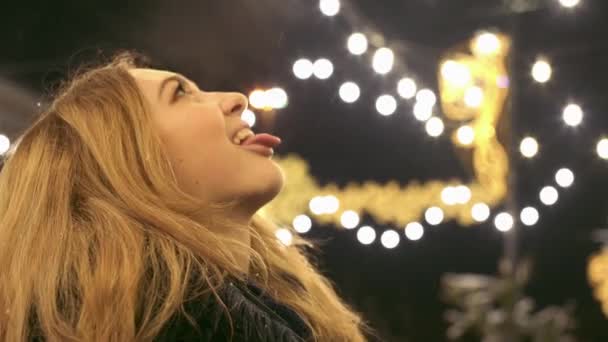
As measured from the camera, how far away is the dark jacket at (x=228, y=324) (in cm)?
79

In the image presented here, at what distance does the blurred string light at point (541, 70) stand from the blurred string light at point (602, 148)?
1.05ft

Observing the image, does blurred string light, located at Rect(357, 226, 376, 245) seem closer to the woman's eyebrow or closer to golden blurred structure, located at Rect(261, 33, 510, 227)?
golden blurred structure, located at Rect(261, 33, 510, 227)

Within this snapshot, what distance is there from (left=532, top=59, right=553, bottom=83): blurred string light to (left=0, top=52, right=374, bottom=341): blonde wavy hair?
157 centimetres

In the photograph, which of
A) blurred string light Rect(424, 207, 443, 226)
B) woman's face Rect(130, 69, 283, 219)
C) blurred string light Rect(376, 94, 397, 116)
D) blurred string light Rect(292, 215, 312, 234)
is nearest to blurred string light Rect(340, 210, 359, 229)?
blurred string light Rect(292, 215, 312, 234)

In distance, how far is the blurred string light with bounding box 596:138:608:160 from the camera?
2643 millimetres

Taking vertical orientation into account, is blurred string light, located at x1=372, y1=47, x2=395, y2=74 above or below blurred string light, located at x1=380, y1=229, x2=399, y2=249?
above

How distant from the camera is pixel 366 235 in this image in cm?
285

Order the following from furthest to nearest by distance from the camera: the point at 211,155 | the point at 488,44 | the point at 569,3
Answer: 1. the point at 569,3
2. the point at 488,44
3. the point at 211,155

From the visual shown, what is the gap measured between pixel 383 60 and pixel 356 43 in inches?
4.3

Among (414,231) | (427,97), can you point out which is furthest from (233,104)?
(414,231)

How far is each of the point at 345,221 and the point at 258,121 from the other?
1.80 feet

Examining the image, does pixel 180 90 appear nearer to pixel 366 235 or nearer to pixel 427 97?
pixel 427 97

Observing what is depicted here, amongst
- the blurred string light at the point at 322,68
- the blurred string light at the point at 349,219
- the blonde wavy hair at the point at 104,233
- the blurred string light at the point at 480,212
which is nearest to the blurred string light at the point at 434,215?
the blurred string light at the point at 480,212

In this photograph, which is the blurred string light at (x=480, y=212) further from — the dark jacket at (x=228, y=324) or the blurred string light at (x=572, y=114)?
the dark jacket at (x=228, y=324)
